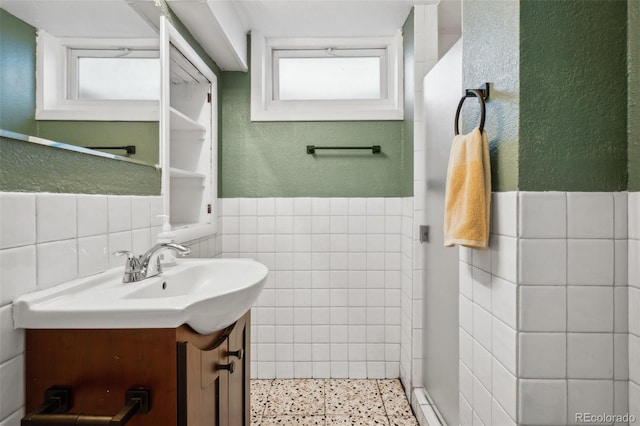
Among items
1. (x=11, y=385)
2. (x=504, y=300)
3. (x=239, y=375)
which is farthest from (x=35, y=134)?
(x=504, y=300)

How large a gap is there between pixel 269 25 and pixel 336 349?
7.51ft

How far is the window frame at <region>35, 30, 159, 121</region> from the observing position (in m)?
0.87

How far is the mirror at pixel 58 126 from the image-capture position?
0.79m

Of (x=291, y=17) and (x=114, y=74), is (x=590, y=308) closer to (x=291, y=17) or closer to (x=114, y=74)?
(x=114, y=74)

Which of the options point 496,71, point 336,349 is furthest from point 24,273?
point 336,349

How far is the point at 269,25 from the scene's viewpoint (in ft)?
7.42

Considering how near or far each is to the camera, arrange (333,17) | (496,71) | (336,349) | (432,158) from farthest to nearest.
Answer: (336,349)
(333,17)
(432,158)
(496,71)

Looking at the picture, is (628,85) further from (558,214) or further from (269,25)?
(269,25)

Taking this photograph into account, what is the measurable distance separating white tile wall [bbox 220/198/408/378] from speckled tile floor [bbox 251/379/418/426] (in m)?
0.10

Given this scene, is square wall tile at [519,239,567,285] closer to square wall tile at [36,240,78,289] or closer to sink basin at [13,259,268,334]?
sink basin at [13,259,268,334]

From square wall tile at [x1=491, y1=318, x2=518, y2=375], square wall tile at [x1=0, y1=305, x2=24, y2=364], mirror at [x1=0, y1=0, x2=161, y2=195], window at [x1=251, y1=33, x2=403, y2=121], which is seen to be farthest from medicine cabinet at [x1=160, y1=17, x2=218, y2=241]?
square wall tile at [x1=491, y1=318, x2=518, y2=375]

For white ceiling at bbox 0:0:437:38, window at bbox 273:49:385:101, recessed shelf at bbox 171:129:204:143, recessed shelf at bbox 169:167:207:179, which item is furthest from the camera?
window at bbox 273:49:385:101

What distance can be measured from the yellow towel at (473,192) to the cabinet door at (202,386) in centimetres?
79

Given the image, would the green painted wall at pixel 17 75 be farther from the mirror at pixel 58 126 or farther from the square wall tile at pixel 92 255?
the square wall tile at pixel 92 255
